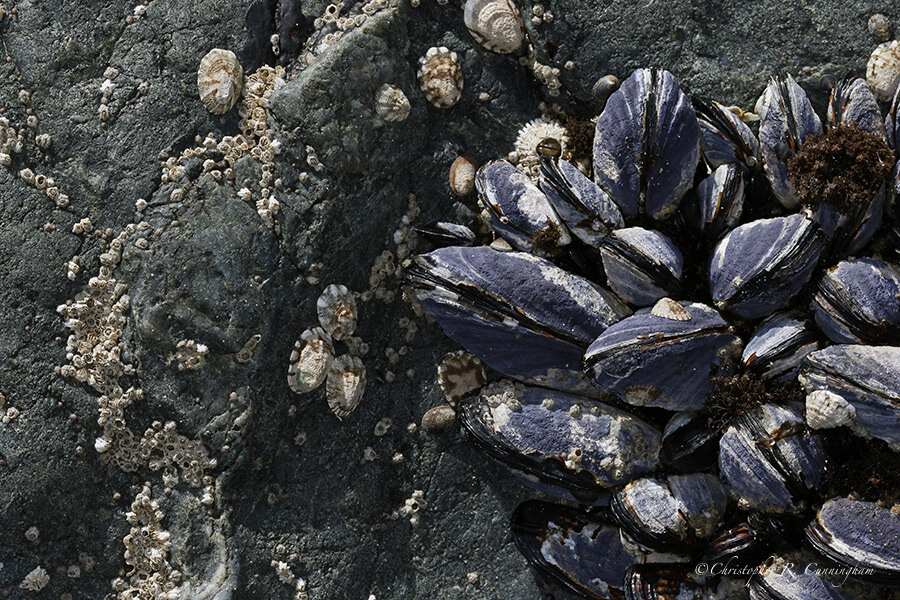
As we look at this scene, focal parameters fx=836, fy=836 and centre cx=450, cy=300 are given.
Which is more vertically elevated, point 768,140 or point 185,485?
point 768,140

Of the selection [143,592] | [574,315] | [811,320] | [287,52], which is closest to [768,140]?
[811,320]

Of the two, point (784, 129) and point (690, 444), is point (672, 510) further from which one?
point (784, 129)

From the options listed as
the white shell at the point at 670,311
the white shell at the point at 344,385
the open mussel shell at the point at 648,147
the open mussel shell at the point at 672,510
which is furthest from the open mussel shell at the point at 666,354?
the white shell at the point at 344,385

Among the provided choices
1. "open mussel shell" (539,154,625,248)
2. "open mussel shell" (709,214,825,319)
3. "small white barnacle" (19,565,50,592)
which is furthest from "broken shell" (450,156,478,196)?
"small white barnacle" (19,565,50,592)

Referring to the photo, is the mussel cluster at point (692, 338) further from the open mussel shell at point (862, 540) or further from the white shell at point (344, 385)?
the white shell at point (344, 385)

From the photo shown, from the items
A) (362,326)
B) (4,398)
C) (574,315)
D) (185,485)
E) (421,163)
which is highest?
(421,163)

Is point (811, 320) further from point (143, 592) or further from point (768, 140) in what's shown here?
point (143, 592)

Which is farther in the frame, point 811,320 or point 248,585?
point 248,585
